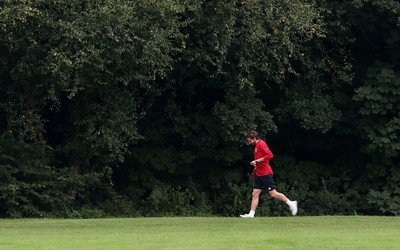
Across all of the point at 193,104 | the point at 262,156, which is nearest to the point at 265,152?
the point at 262,156

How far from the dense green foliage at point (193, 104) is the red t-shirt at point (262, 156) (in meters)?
4.26

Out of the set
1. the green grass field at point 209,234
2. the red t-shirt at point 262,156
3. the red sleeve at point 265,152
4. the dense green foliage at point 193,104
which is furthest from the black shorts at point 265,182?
the dense green foliage at point 193,104

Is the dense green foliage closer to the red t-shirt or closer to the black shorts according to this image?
the red t-shirt

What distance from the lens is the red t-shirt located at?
2211 cm

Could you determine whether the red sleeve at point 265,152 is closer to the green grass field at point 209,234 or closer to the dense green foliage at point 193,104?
the green grass field at point 209,234

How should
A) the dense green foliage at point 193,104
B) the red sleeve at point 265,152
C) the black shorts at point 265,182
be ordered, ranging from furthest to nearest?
the dense green foliage at point 193,104
the black shorts at point 265,182
the red sleeve at point 265,152

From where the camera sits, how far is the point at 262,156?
22.2 m

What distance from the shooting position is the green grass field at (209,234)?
50.6 ft

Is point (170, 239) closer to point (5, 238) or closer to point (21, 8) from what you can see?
point (5, 238)

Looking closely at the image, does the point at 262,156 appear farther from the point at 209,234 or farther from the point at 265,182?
the point at 209,234

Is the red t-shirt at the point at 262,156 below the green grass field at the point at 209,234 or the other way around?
the other way around

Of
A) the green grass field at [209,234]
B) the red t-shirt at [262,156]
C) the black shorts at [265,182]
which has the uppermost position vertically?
the red t-shirt at [262,156]

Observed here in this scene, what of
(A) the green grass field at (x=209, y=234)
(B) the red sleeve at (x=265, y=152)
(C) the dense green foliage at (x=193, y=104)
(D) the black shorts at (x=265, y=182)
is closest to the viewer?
(A) the green grass field at (x=209, y=234)

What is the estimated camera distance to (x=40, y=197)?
27453 millimetres
